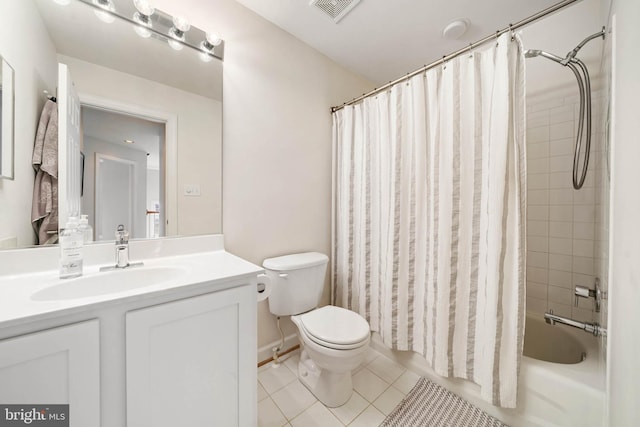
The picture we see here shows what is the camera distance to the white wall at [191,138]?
109 centimetres

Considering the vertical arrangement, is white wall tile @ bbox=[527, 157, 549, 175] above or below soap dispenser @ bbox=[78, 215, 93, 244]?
above

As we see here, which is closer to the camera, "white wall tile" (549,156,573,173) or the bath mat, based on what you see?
the bath mat

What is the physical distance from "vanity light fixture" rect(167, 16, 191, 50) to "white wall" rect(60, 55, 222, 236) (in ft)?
0.78

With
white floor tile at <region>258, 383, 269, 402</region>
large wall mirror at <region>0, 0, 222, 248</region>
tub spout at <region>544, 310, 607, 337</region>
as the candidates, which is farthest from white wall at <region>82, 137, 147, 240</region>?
tub spout at <region>544, 310, 607, 337</region>

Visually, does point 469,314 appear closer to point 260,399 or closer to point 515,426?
point 515,426

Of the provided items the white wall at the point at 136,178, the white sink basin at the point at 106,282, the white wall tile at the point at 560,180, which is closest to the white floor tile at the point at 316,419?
the white sink basin at the point at 106,282

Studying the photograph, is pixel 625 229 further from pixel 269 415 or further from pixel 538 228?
pixel 269 415

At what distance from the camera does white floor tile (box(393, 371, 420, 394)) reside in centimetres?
139

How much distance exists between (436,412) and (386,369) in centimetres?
37

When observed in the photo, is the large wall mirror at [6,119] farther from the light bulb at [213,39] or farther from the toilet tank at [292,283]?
the toilet tank at [292,283]

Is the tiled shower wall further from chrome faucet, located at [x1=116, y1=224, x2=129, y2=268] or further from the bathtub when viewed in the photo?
chrome faucet, located at [x1=116, y1=224, x2=129, y2=268]

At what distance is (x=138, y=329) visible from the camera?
68cm

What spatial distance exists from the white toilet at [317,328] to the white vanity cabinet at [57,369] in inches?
33.4

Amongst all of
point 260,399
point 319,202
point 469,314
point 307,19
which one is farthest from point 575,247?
point 307,19
